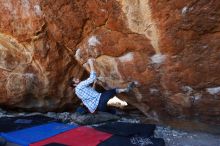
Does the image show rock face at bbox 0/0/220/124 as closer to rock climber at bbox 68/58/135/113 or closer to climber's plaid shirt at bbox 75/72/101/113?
rock climber at bbox 68/58/135/113

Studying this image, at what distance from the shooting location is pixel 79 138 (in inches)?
209

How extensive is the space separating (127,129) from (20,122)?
2.06 meters

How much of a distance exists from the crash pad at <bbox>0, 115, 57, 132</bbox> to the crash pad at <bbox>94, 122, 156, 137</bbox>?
3.86 feet

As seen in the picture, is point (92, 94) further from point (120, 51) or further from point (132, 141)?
point (132, 141)

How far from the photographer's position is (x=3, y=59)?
22.5 feet

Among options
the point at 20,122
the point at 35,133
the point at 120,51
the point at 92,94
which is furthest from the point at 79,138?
the point at 120,51

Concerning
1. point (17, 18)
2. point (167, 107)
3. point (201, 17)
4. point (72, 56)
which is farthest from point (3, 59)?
point (201, 17)

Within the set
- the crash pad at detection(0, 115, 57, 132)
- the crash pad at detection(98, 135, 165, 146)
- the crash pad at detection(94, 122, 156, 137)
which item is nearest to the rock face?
the crash pad at detection(94, 122, 156, 137)

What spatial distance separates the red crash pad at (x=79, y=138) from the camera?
16.6ft

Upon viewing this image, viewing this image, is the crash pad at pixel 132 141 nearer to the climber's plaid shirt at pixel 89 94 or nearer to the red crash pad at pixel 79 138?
the red crash pad at pixel 79 138

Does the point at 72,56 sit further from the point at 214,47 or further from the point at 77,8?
the point at 214,47

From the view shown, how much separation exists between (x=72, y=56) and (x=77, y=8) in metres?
1.28

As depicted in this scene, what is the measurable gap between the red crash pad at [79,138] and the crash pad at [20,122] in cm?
79

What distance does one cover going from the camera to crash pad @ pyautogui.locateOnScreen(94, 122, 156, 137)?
5.35 meters
